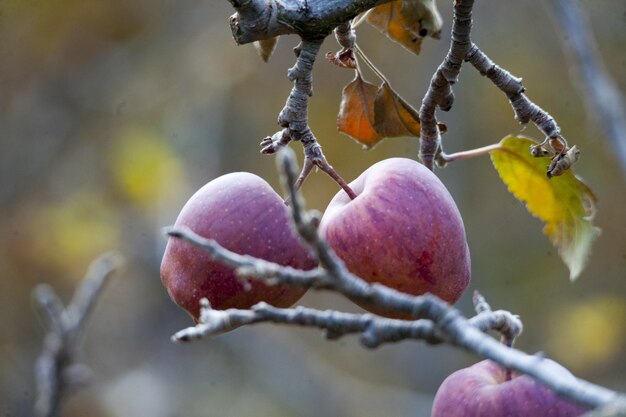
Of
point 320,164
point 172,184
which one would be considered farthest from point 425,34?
point 172,184

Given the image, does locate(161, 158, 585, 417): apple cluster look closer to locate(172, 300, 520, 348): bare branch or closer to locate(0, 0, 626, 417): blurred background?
locate(172, 300, 520, 348): bare branch

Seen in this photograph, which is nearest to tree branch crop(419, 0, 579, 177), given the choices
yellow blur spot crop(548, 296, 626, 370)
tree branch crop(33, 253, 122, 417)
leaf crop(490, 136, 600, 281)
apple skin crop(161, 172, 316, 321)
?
leaf crop(490, 136, 600, 281)

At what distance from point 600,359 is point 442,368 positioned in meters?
0.86

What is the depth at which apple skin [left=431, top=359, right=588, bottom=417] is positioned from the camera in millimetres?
1018

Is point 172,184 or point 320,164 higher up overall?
point 320,164

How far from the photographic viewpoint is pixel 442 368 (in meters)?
4.87

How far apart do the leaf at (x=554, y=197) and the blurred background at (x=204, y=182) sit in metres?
3.15

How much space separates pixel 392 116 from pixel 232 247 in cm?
40

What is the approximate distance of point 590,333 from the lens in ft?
16.4

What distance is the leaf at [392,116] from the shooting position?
4.43ft

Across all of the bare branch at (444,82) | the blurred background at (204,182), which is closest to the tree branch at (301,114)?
the bare branch at (444,82)

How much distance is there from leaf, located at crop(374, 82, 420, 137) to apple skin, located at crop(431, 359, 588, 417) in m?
0.41

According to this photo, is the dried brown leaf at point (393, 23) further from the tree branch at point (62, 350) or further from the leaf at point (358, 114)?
the tree branch at point (62, 350)

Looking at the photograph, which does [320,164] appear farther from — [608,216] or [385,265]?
[608,216]
